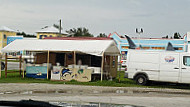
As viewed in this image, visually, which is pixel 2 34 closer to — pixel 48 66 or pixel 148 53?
pixel 48 66

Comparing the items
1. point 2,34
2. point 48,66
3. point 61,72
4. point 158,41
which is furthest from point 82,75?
point 2,34

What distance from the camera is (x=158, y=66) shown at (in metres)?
18.7

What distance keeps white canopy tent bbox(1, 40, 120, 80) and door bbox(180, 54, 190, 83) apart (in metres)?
5.10

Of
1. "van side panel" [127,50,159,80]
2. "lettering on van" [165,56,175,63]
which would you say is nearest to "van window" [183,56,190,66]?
"lettering on van" [165,56,175,63]

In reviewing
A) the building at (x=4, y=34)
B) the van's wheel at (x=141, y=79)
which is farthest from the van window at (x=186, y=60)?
the building at (x=4, y=34)

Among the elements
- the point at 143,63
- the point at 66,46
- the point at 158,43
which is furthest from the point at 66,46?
the point at 158,43

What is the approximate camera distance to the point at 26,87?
17.2m

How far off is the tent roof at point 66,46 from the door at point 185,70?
5121mm

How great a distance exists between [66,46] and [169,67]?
7.40m

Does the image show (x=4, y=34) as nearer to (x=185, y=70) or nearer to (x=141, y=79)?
(x=141, y=79)

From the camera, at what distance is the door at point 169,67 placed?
18.5 metres

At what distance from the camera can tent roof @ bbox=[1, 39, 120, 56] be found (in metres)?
21.0

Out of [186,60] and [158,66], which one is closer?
[186,60]

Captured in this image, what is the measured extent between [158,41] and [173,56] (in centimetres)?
3262
